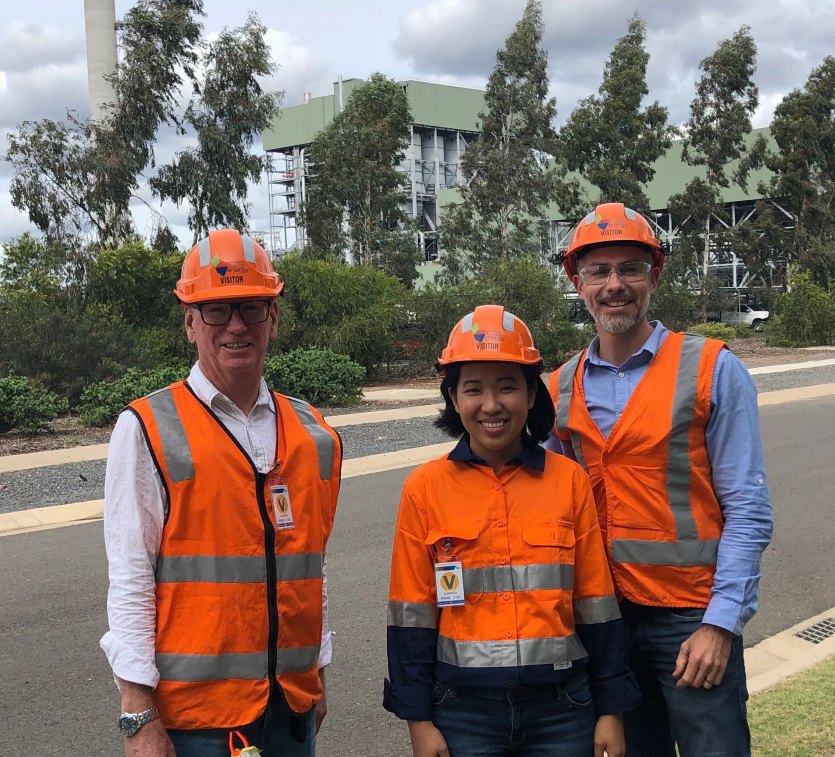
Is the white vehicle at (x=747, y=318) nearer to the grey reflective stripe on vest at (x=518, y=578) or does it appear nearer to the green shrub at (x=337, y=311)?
the green shrub at (x=337, y=311)

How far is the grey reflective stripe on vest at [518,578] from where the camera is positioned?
2.39m

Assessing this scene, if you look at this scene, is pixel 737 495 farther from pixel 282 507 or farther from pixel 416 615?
pixel 282 507

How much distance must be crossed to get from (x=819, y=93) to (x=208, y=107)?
86.6ft

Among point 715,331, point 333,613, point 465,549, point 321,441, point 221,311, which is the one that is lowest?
point 715,331

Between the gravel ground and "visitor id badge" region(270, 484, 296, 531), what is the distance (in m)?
6.46

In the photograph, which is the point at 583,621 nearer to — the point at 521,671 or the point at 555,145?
the point at 521,671

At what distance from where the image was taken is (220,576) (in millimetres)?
2230

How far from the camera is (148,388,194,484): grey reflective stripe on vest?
2195 millimetres

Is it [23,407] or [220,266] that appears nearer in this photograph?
[220,266]

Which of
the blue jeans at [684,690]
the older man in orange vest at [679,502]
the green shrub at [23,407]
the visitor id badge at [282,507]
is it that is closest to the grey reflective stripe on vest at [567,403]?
the older man in orange vest at [679,502]

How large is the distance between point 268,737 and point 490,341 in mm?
1194

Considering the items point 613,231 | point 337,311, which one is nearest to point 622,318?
point 613,231

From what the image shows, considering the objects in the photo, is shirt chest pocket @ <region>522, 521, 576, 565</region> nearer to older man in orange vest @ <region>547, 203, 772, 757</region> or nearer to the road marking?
older man in orange vest @ <region>547, 203, 772, 757</region>

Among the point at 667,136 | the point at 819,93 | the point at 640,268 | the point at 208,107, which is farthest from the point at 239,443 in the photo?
the point at 819,93
